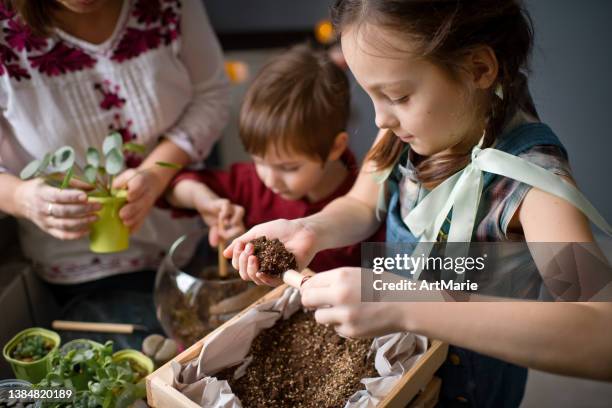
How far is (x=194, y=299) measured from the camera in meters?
1.14

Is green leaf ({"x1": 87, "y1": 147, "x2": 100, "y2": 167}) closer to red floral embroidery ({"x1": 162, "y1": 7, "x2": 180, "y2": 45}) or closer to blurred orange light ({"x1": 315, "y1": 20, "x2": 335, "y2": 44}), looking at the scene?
red floral embroidery ({"x1": 162, "y1": 7, "x2": 180, "y2": 45})

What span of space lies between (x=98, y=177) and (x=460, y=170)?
834 mm

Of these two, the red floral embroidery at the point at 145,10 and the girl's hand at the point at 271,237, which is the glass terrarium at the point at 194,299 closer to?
the girl's hand at the point at 271,237

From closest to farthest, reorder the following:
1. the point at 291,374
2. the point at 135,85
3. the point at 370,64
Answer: the point at 370,64
the point at 291,374
the point at 135,85

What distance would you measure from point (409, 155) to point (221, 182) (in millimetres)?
657

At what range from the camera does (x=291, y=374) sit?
3.07 ft

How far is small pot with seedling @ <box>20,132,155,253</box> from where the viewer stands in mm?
1151

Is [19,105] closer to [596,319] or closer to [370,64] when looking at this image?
[370,64]

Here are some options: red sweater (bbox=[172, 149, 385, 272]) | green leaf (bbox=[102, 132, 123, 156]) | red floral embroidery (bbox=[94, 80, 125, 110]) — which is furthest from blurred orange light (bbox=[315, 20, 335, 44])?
green leaf (bbox=[102, 132, 123, 156])

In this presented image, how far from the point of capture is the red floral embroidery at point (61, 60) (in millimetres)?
1227

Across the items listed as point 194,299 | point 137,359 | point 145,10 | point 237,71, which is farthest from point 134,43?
point 237,71

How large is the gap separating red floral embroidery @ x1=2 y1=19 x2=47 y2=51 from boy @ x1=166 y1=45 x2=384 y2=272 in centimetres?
47

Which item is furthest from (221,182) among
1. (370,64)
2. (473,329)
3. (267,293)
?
(473,329)

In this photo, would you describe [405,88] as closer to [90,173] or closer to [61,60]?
[90,173]
